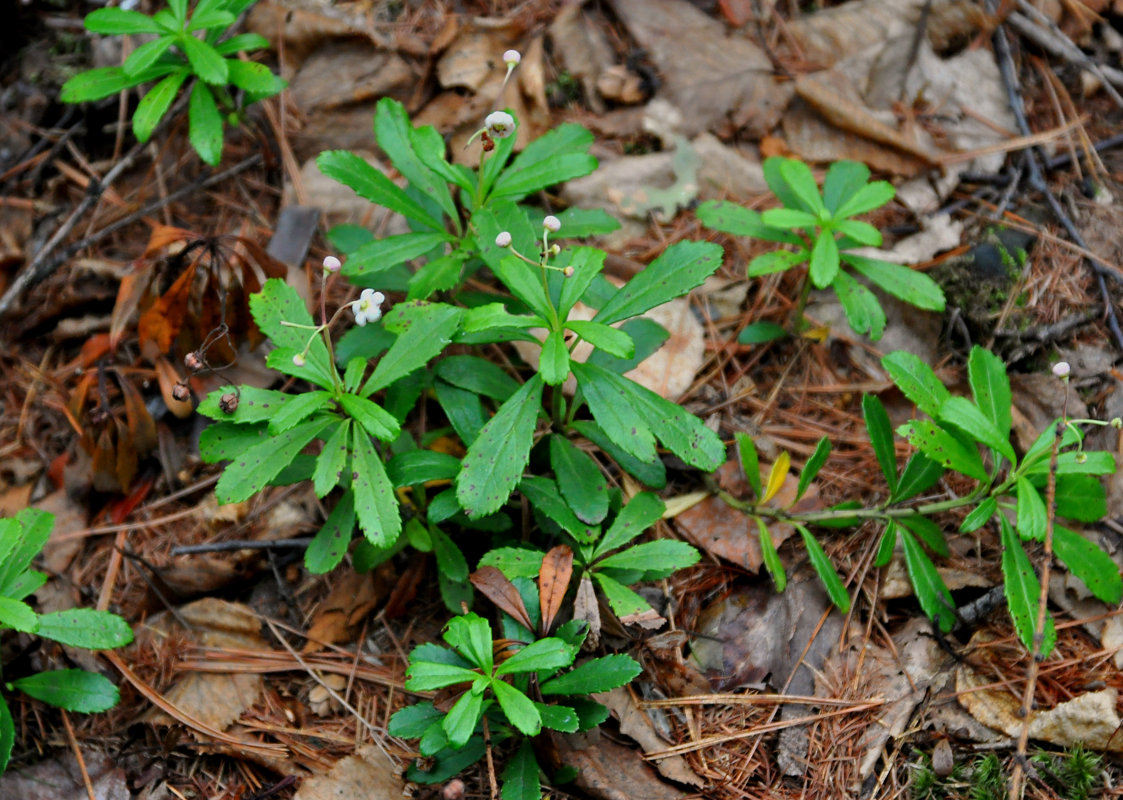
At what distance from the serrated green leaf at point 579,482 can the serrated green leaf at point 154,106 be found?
1903 millimetres

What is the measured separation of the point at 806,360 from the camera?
3.13 metres

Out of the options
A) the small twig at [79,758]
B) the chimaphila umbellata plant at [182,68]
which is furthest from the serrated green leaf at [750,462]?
the small twig at [79,758]

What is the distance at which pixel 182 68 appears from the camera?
3064 mm

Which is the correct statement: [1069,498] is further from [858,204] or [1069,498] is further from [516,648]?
[516,648]

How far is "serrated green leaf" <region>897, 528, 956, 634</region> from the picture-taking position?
2469 millimetres

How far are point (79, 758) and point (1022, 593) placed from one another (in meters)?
2.93

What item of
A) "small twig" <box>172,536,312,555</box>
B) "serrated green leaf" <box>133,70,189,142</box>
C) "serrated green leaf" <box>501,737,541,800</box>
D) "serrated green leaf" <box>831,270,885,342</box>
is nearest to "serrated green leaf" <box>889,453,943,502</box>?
"serrated green leaf" <box>831,270,885,342</box>

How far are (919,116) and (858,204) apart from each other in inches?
38.6

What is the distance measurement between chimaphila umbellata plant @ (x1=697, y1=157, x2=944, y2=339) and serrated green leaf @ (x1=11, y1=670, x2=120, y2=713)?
249cm

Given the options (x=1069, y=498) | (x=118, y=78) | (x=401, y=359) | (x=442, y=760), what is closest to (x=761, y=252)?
(x=1069, y=498)

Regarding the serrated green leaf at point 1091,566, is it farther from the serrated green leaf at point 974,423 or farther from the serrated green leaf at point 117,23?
the serrated green leaf at point 117,23

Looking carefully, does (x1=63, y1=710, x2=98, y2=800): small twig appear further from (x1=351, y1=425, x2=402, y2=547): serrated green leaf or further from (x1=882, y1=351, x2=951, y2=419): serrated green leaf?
(x1=882, y1=351, x2=951, y2=419): serrated green leaf

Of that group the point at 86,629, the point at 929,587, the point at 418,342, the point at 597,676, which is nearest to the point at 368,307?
the point at 418,342

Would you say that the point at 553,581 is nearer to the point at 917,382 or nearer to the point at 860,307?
the point at 917,382
